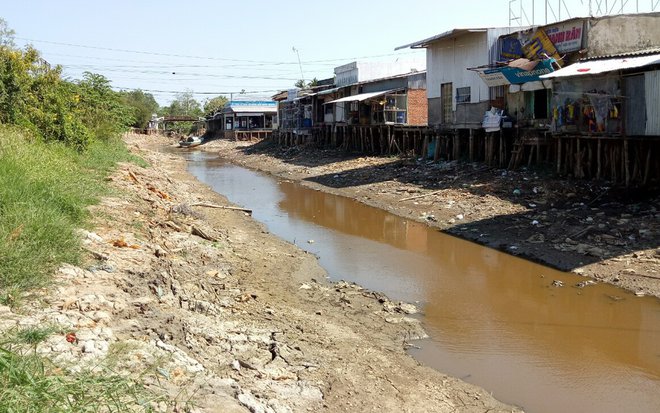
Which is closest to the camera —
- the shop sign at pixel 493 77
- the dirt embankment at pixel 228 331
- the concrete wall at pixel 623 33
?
the dirt embankment at pixel 228 331

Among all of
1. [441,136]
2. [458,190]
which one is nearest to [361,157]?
[441,136]

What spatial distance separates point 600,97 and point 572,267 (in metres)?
6.41

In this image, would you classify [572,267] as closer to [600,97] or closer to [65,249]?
[600,97]

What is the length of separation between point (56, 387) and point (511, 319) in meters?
7.14

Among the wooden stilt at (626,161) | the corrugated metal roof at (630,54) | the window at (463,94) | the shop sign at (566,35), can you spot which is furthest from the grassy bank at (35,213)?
the window at (463,94)

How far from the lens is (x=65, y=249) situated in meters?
7.65

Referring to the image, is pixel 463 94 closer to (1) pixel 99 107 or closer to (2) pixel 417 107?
(2) pixel 417 107

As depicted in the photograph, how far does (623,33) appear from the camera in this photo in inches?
737

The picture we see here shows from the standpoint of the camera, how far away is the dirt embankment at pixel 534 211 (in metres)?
11.7

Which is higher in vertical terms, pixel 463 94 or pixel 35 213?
pixel 463 94

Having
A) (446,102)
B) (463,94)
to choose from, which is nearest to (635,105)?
(463,94)

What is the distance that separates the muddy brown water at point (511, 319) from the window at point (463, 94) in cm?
969

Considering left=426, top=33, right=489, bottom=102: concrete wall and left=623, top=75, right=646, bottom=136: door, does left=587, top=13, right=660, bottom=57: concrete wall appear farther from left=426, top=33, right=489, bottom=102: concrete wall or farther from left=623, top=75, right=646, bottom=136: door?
left=426, top=33, right=489, bottom=102: concrete wall

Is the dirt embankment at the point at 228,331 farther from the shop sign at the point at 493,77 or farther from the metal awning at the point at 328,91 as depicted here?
the metal awning at the point at 328,91
